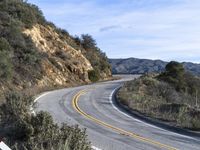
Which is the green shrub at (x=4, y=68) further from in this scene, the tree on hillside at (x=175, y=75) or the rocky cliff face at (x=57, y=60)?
the tree on hillside at (x=175, y=75)

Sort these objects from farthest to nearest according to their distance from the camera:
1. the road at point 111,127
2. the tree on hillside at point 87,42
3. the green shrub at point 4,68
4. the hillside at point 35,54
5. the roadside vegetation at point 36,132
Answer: the tree on hillside at point 87,42
the hillside at point 35,54
the green shrub at point 4,68
the road at point 111,127
the roadside vegetation at point 36,132

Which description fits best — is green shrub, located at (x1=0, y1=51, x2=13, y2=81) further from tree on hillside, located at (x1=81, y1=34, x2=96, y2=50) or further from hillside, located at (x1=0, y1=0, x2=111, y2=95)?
tree on hillside, located at (x1=81, y1=34, x2=96, y2=50)

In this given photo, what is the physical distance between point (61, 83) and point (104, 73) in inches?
757

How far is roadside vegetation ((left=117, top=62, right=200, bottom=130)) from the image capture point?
75.7 ft

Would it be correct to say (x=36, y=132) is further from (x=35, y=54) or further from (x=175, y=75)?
(x=175, y=75)

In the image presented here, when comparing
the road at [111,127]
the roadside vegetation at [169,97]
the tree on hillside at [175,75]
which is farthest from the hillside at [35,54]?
the tree on hillside at [175,75]

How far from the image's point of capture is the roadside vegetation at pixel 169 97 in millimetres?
23078

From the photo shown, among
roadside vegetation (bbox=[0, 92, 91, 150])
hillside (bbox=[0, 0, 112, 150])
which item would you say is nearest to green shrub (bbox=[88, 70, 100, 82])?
hillside (bbox=[0, 0, 112, 150])

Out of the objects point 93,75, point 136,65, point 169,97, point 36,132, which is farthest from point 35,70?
point 136,65

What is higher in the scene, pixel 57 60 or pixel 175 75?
pixel 57 60

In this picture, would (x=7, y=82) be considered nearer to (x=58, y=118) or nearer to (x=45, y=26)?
(x=58, y=118)

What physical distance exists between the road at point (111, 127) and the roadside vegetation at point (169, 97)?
1.31 m

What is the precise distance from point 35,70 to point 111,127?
72.7 feet

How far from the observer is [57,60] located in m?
49.2
